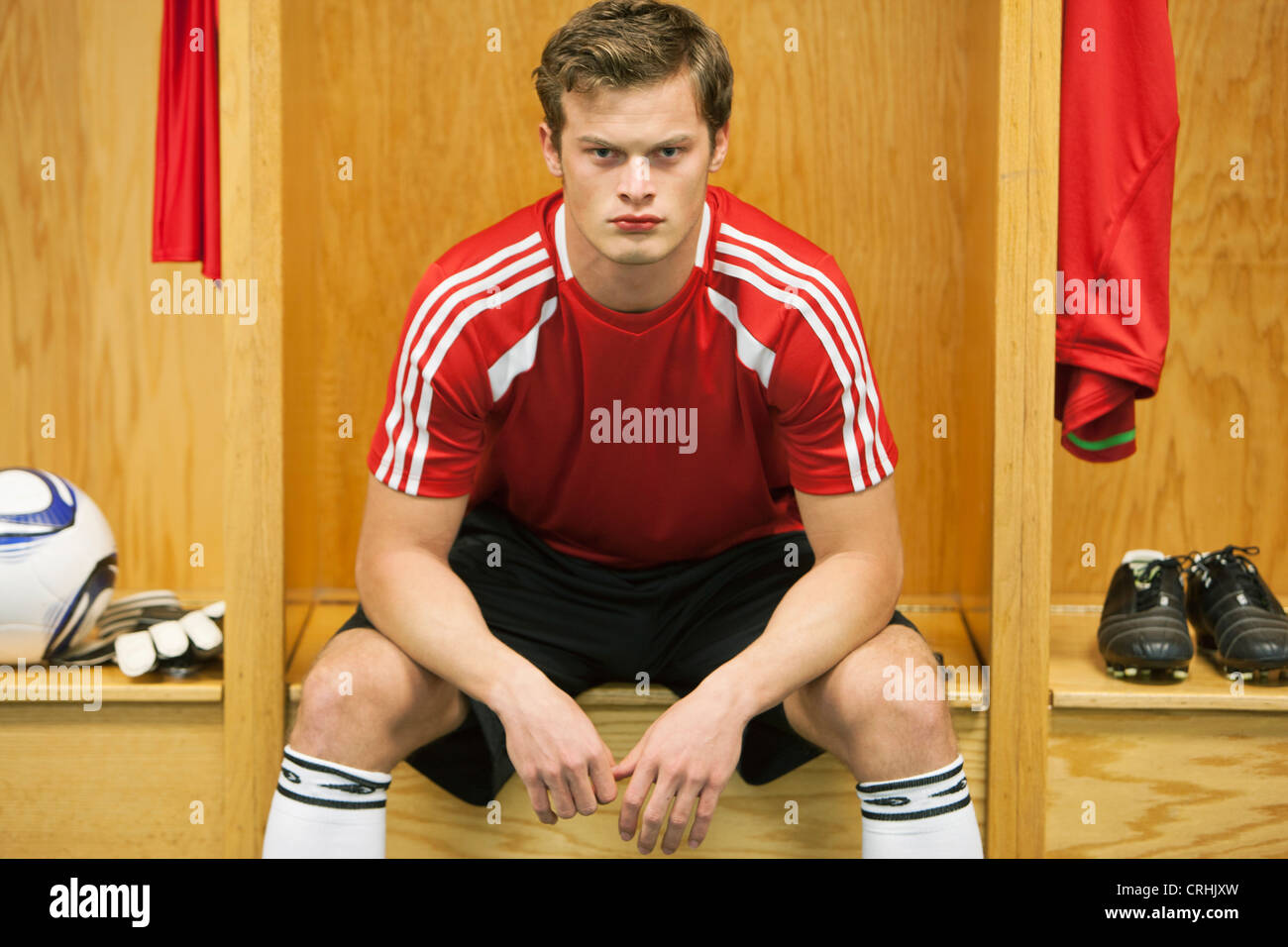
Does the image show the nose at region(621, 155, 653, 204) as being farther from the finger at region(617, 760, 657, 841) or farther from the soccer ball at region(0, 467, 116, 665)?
the soccer ball at region(0, 467, 116, 665)

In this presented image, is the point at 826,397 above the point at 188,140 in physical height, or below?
below

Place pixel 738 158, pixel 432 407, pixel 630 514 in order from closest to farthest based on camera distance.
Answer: pixel 432 407 → pixel 630 514 → pixel 738 158

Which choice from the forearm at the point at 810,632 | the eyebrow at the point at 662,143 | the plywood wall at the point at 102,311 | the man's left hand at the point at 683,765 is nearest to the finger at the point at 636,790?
the man's left hand at the point at 683,765

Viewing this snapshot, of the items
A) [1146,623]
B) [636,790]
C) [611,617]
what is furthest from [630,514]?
[1146,623]

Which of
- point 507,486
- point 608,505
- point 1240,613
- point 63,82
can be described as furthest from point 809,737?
point 63,82

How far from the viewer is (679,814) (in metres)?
1.34

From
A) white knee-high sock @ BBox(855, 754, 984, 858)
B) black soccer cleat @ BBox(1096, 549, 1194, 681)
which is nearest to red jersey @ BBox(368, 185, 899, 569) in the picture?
white knee-high sock @ BBox(855, 754, 984, 858)

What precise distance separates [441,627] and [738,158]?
3.10 feet

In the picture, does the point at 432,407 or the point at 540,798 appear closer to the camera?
the point at 540,798

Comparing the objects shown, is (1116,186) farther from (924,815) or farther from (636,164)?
(924,815)

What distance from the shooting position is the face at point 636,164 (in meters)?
1.41

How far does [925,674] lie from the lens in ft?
4.63

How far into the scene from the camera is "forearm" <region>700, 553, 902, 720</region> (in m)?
1.38

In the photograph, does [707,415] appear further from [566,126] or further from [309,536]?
[309,536]
